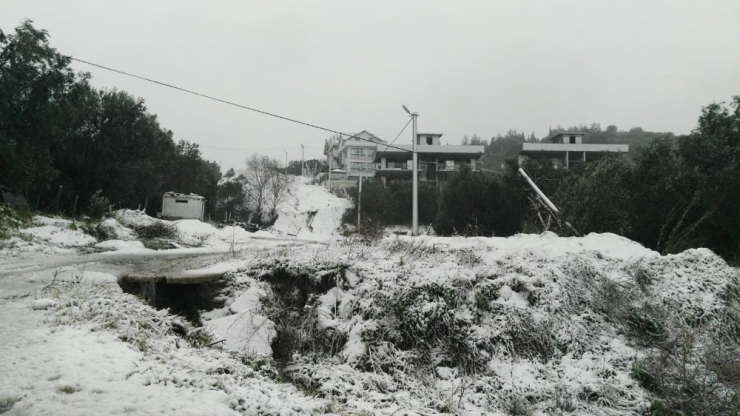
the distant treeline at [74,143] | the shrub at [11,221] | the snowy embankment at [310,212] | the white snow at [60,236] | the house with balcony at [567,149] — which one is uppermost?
the house with balcony at [567,149]

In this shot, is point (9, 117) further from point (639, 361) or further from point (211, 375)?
point (639, 361)

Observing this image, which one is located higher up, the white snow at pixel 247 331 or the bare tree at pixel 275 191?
the bare tree at pixel 275 191

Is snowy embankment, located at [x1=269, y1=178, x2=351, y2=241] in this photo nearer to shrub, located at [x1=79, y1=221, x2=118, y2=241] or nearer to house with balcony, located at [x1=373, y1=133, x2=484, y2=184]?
house with balcony, located at [x1=373, y1=133, x2=484, y2=184]

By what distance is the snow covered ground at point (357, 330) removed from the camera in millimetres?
3135

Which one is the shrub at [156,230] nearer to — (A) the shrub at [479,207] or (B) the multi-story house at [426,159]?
(A) the shrub at [479,207]

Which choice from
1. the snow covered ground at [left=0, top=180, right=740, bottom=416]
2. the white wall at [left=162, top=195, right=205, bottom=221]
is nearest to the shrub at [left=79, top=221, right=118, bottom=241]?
the snow covered ground at [left=0, top=180, right=740, bottom=416]

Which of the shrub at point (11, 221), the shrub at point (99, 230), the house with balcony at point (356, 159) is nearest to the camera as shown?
the shrub at point (11, 221)

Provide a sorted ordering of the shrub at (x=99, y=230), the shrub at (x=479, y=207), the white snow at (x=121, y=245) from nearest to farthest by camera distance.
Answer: the white snow at (x=121, y=245) < the shrub at (x=99, y=230) < the shrub at (x=479, y=207)

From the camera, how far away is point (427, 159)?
5491cm

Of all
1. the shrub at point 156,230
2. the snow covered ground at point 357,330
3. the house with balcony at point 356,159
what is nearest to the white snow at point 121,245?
the snow covered ground at point 357,330

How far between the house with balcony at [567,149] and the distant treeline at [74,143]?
36.9 metres

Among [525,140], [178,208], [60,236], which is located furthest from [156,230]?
[525,140]

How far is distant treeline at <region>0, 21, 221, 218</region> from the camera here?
50.5 ft

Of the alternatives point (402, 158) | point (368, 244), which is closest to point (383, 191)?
point (402, 158)
